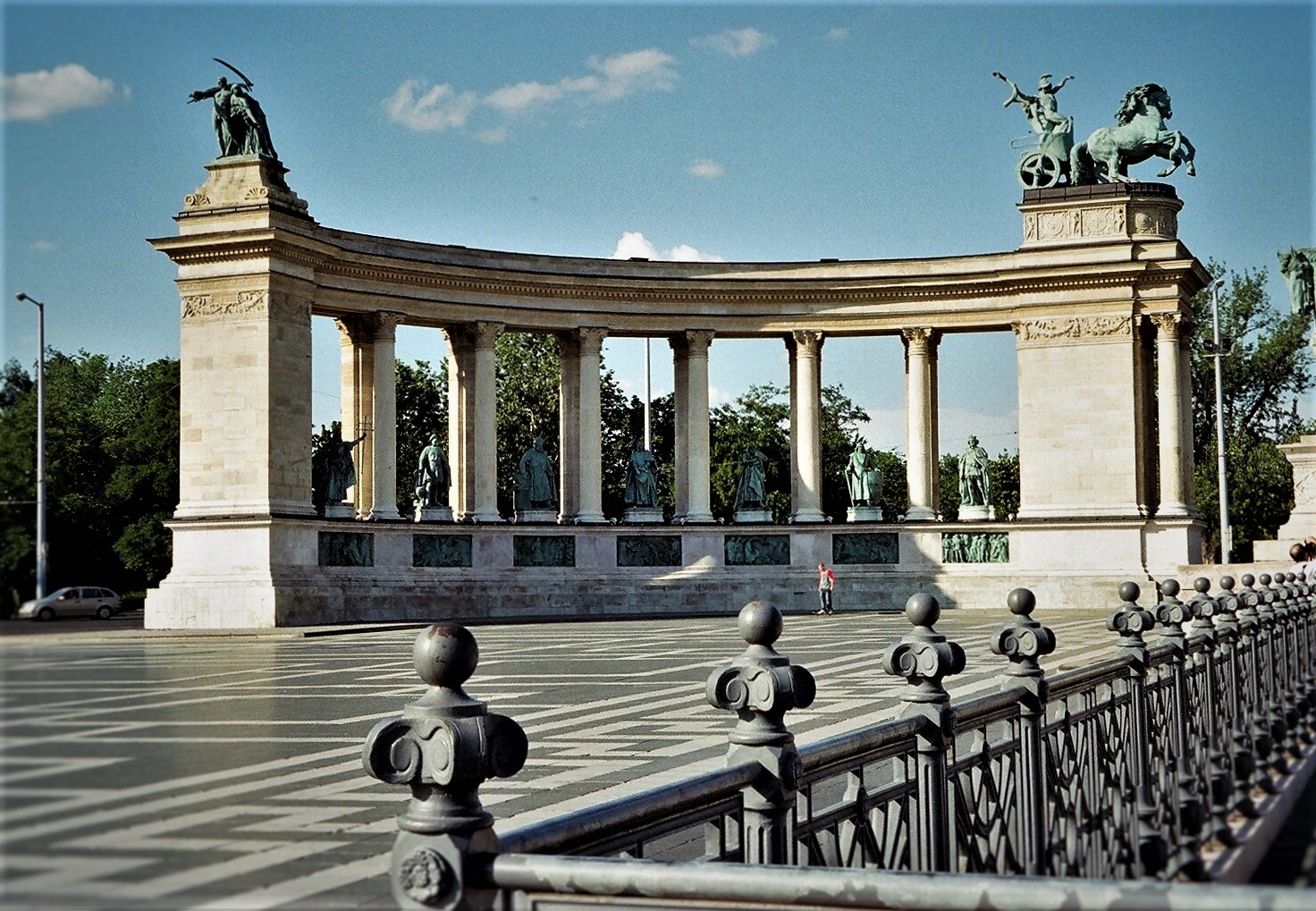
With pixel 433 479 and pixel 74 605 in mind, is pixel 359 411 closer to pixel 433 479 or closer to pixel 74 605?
pixel 433 479

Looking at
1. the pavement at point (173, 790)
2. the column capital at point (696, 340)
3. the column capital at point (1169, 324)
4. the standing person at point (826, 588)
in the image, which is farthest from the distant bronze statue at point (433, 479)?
the pavement at point (173, 790)

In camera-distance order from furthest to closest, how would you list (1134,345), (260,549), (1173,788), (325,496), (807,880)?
(1134,345)
(325,496)
(260,549)
(1173,788)
(807,880)

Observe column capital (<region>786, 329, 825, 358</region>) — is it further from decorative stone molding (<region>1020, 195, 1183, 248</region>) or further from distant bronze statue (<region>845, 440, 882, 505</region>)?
decorative stone molding (<region>1020, 195, 1183, 248</region>)

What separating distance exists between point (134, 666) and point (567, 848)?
1625mm

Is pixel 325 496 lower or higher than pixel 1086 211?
lower

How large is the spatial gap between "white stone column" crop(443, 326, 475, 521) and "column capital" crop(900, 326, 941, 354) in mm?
15581

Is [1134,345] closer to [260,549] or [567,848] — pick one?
[260,549]

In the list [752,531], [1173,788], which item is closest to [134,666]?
[1173,788]

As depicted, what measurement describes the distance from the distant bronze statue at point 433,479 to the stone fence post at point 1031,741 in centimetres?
4571

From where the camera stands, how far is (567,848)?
15.3 ft

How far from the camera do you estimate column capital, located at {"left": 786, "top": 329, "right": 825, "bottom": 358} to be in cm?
5759

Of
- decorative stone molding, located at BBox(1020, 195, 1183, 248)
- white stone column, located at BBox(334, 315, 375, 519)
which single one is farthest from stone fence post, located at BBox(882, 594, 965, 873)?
decorative stone molding, located at BBox(1020, 195, 1183, 248)

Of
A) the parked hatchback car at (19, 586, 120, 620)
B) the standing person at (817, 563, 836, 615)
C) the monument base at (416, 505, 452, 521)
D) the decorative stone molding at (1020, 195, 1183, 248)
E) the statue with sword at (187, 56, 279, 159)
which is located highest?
the statue with sword at (187, 56, 279, 159)

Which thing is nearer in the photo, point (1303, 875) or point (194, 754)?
point (194, 754)
